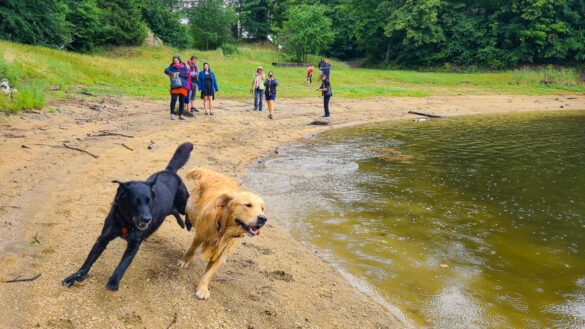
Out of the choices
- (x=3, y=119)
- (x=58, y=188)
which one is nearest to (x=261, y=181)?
(x=58, y=188)

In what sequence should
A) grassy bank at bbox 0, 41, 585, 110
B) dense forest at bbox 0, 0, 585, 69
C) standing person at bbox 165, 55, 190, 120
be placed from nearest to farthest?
standing person at bbox 165, 55, 190, 120 → grassy bank at bbox 0, 41, 585, 110 → dense forest at bbox 0, 0, 585, 69

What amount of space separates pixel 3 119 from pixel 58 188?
4973mm

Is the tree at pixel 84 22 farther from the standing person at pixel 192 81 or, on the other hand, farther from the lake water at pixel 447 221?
the lake water at pixel 447 221

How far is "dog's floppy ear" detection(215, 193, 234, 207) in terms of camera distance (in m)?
4.04

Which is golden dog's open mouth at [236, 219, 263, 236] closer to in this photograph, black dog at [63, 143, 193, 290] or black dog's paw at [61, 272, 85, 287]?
Result: black dog at [63, 143, 193, 290]

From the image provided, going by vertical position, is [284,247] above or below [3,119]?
below

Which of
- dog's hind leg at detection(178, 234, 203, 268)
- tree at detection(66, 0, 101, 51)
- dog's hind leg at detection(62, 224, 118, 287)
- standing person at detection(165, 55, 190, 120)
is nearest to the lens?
dog's hind leg at detection(62, 224, 118, 287)

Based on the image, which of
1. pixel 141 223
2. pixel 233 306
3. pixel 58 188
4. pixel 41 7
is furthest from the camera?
pixel 41 7

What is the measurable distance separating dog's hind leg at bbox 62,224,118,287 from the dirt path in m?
0.08

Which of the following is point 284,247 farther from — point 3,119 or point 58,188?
point 3,119

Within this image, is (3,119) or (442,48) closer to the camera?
(3,119)

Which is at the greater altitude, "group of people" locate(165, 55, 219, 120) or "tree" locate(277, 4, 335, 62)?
"tree" locate(277, 4, 335, 62)

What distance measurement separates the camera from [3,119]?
9891 mm

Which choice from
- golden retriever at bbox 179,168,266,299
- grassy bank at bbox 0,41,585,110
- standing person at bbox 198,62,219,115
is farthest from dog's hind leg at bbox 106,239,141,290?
standing person at bbox 198,62,219,115
